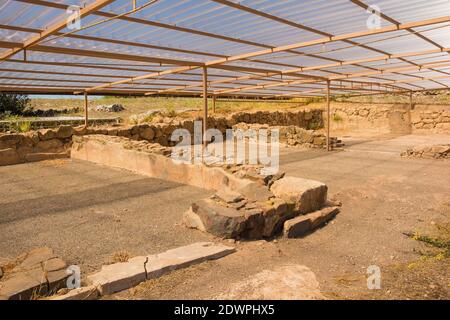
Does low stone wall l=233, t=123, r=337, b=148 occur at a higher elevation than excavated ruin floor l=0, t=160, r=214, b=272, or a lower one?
higher

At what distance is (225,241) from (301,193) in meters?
1.47

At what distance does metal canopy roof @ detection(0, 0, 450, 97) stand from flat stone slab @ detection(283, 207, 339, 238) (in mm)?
3238

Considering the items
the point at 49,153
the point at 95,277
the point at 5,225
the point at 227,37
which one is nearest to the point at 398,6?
the point at 227,37

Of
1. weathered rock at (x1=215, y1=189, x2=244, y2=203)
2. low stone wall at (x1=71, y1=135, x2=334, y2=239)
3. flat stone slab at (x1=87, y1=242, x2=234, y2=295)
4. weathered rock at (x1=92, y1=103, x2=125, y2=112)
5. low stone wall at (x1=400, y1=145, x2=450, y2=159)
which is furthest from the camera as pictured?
weathered rock at (x1=92, y1=103, x2=125, y2=112)

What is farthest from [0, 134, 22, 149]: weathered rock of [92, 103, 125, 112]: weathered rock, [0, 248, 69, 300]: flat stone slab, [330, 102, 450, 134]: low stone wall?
[330, 102, 450, 134]: low stone wall

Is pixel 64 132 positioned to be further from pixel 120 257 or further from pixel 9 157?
pixel 120 257

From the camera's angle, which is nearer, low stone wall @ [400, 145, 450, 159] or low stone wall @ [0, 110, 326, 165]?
low stone wall @ [0, 110, 326, 165]

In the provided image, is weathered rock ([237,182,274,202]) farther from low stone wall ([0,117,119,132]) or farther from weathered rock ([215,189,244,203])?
low stone wall ([0,117,119,132])

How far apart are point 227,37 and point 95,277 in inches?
201

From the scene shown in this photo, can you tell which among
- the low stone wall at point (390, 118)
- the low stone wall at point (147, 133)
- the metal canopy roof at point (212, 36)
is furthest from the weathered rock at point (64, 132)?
the low stone wall at point (390, 118)

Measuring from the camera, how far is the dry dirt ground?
3535 mm

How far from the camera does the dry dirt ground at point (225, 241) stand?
139 inches

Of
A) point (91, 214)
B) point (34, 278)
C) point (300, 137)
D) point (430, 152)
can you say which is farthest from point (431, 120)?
point (34, 278)
